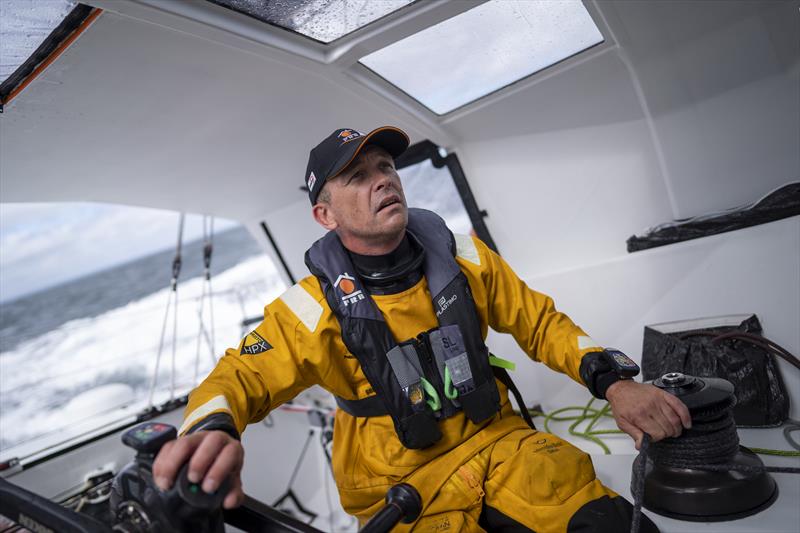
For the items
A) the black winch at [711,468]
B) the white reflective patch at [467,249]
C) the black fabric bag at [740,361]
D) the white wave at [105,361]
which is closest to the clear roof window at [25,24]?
the white reflective patch at [467,249]

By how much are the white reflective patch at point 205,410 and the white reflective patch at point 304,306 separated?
0.33m

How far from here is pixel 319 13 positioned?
5.82 ft

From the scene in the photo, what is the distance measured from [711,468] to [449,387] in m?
0.68

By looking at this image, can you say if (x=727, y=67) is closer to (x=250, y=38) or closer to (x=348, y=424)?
(x=250, y=38)

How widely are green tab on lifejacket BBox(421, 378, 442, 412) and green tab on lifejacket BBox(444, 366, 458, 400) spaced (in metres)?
0.03

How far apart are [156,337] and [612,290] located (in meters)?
9.89

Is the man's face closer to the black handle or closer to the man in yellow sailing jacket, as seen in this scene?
the man in yellow sailing jacket

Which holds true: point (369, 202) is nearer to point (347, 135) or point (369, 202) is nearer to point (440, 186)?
point (347, 135)

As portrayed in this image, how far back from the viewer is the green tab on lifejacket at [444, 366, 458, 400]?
1.47 metres

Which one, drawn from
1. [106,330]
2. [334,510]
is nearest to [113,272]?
[106,330]

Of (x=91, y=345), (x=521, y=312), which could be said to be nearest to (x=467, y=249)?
(x=521, y=312)

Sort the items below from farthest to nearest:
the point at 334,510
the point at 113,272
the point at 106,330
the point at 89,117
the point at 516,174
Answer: the point at 113,272 → the point at 106,330 → the point at 334,510 → the point at 516,174 → the point at 89,117

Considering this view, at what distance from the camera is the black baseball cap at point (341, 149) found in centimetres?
144

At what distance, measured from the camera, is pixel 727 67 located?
7.70 feet
